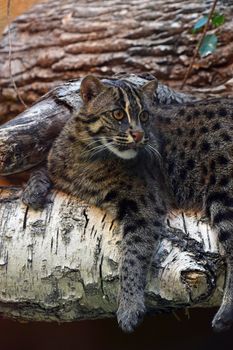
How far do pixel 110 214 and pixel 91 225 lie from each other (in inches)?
4.5

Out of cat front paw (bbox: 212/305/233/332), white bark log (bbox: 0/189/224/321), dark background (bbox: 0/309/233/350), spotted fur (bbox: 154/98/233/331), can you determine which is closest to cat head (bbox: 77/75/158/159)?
spotted fur (bbox: 154/98/233/331)

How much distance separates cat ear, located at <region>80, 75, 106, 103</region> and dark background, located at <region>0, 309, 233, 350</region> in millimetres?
1586

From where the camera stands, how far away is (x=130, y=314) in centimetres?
373

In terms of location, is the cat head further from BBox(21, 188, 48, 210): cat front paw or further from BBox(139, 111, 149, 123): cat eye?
BBox(21, 188, 48, 210): cat front paw

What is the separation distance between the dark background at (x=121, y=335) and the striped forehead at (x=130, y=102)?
153cm

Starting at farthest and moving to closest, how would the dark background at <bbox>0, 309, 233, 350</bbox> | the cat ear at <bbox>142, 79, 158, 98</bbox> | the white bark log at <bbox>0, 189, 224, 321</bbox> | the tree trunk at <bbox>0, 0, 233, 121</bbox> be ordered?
the tree trunk at <bbox>0, 0, 233, 121</bbox>, the dark background at <bbox>0, 309, 233, 350</bbox>, the cat ear at <bbox>142, 79, 158, 98</bbox>, the white bark log at <bbox>0, 189, 224, 321</bbox>

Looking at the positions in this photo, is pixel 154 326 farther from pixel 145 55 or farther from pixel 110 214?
pixel 145 55

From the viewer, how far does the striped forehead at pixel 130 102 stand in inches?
162

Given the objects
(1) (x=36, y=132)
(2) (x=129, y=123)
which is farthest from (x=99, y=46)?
(2) (x=129, y=123)

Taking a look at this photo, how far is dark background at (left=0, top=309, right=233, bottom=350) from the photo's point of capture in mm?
5148

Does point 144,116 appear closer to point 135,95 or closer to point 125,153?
point 135,95

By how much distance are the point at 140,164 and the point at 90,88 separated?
19.3 inches

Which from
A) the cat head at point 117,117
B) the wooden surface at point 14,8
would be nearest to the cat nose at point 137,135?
the cat head at point 117,117

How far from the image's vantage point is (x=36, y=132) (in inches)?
178
